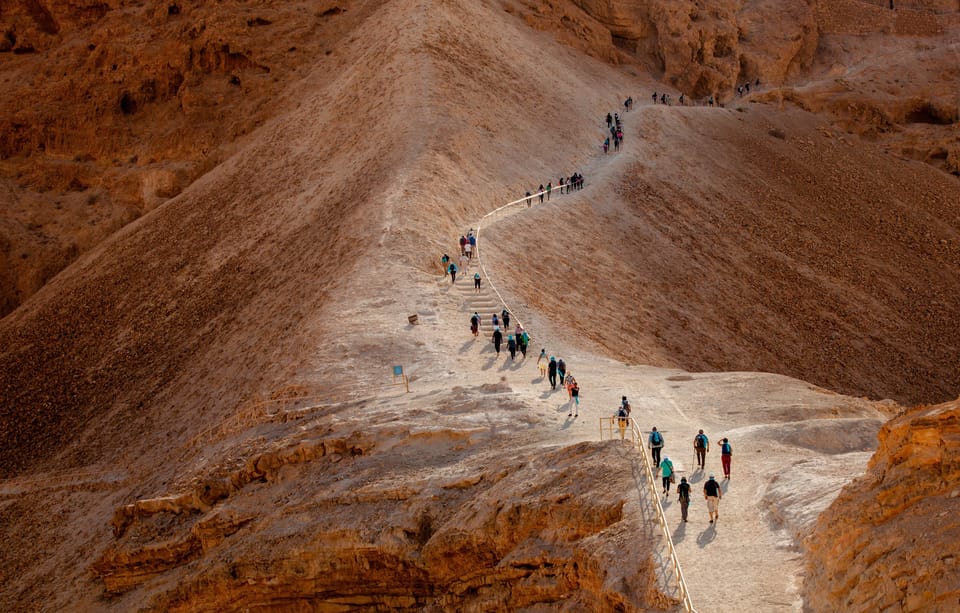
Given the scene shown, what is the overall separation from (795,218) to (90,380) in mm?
29115

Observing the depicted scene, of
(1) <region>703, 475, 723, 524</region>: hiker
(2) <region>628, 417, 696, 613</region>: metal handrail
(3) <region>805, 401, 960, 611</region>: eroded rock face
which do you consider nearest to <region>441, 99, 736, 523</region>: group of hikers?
(1) <region>703, 475, 723, 524</region>: hiker

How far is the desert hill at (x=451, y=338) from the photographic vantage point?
16.7 m

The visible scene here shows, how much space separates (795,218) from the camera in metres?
44.5

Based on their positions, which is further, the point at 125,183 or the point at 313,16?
the point at 313,16

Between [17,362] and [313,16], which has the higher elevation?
[313,16]

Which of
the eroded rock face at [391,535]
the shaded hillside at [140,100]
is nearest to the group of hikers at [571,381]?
the eroded rock face at [391,535]

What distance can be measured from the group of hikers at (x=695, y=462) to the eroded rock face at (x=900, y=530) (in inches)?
88.3

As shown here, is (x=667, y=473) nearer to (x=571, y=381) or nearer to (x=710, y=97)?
(x=571, y=381)

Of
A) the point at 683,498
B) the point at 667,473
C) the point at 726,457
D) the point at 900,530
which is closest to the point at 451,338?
the point at 726,457

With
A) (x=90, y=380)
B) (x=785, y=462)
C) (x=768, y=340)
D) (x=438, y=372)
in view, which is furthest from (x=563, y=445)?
(x=90, y=380)

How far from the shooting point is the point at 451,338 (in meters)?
26.7

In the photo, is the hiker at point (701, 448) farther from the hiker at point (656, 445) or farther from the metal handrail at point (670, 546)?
the metal handrail at point (670, 546)

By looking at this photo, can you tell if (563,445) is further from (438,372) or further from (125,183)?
(125,183)

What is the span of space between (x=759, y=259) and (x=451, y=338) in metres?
18.2
